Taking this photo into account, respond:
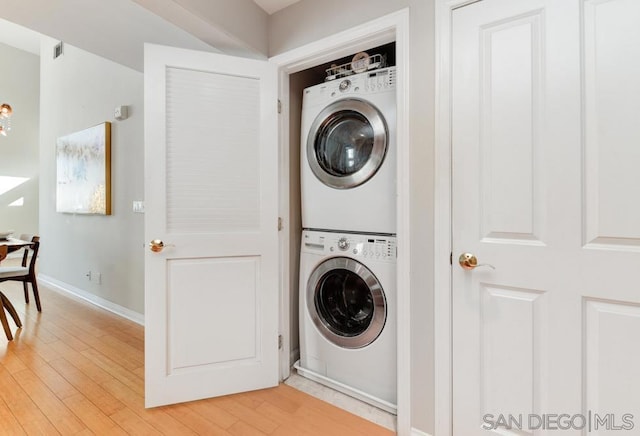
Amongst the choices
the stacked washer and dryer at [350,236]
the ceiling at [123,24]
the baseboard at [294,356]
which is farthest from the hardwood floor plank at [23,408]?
the ceiling at [123,24]

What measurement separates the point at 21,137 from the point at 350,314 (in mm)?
7627

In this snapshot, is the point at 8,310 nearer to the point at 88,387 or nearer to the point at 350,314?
the point at 88,387

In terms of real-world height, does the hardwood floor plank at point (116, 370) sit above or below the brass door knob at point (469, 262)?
below

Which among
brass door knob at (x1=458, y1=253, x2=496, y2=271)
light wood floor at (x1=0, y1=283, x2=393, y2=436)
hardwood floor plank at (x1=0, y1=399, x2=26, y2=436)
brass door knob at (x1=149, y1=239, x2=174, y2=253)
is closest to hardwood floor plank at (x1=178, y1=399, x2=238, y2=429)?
light wood floor at (x1=0, y1=283, x2=393, y2=436)

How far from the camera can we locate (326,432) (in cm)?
149

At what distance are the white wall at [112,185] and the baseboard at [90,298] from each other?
5 cm

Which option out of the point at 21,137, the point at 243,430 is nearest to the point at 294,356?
the point at 243,430

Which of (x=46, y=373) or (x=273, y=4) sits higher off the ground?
(x=273, y=4)

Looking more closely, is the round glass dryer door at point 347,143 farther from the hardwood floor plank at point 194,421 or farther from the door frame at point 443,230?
Result: the hardwood floor plank at point 194,421

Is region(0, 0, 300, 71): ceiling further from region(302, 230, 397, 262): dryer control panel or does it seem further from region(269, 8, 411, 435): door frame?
region(302, 230, 397, 262): dryer control panel

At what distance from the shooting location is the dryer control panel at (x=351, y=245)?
164cm

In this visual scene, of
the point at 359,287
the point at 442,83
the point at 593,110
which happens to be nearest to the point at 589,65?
the point at 593,110

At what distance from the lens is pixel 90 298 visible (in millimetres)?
3416

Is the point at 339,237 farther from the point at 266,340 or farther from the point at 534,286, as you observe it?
the point at 534,286
